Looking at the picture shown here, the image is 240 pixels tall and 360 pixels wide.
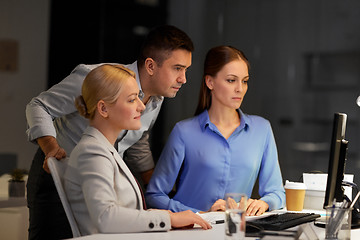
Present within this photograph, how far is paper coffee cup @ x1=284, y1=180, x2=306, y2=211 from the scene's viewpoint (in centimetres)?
272

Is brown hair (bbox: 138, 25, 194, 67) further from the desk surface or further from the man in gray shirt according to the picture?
the desk surface

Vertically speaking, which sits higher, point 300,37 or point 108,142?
point 300,37

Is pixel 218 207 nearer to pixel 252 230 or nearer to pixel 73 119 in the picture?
pixel 252 230

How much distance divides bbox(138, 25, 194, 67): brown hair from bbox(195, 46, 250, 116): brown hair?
0.13m

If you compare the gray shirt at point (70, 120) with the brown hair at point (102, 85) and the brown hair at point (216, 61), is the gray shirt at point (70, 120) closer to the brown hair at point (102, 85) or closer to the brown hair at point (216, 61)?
the brown hair at point (216, 61)

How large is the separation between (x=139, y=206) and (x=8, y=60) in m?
3.80

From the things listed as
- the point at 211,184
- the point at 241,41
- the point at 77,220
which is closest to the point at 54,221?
the point at 77,220

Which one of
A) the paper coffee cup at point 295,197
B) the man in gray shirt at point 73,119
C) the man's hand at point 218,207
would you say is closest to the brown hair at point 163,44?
the man in gray shirt at point 73,119

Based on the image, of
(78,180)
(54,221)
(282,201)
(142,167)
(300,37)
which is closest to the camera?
(78,180)

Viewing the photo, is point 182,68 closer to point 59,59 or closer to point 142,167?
point 142,167

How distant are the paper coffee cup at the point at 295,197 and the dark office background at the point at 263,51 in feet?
7.20

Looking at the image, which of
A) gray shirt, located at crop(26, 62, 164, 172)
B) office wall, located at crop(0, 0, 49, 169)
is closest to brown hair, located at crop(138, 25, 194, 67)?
gray shirt, located at crop(26, 62, 164, 172)

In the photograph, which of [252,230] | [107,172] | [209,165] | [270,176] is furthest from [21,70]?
[252,230]

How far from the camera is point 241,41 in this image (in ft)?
16.8
